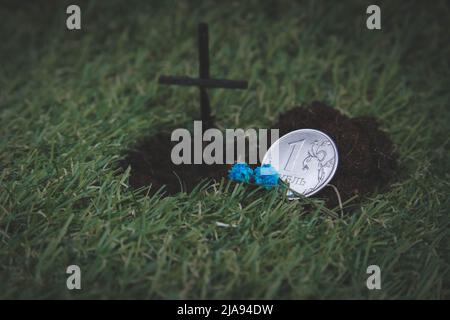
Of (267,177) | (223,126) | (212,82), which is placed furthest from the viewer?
(223,126)

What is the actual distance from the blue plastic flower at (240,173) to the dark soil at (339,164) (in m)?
0.10

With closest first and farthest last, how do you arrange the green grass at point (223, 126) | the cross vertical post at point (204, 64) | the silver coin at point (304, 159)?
1. the green grass at point (223, 126)
2. the silver coin at point (304, 159)
3. the cross vertical post at point (204, 64)

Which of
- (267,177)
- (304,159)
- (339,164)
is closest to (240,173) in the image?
(267,177)

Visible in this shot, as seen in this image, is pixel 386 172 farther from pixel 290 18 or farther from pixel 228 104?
pixel 290 18

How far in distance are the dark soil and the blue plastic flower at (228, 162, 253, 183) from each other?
0.10 m

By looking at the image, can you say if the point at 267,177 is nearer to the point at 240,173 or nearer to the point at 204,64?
the point at 240,173

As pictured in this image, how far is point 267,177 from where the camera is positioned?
107 inches

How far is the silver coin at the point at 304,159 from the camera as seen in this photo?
8.93ft

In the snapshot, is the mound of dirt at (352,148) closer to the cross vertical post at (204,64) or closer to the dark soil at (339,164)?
the dark soil at (339,164)

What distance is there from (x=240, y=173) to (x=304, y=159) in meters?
0.38

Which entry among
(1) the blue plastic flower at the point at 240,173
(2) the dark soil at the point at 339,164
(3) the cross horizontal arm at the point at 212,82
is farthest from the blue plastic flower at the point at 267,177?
(3) the cross horizontal arm at the point at 212,82

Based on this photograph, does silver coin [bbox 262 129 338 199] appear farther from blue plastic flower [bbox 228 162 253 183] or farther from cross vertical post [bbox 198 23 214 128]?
cross vertical post [bbox 198 23 214 128]

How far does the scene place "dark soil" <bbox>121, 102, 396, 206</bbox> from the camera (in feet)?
9.08

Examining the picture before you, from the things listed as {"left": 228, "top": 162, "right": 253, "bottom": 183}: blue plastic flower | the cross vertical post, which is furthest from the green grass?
the cross vertical post
